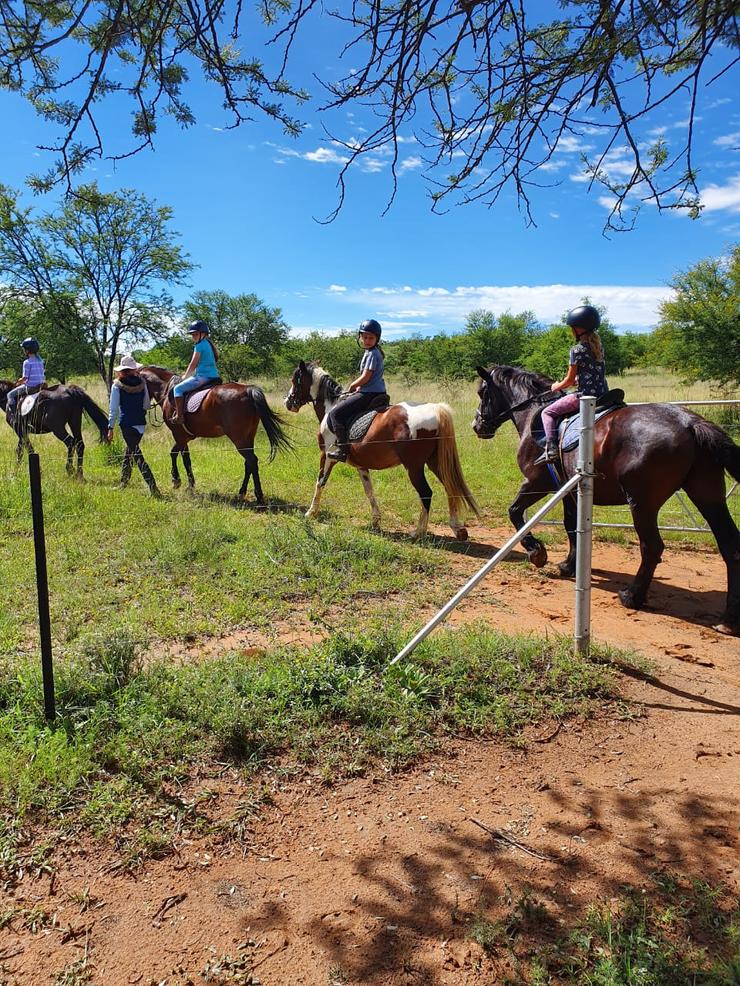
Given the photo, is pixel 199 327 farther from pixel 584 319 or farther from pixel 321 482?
pixel 584 319

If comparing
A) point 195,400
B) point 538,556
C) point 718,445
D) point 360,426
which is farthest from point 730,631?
point 195,400

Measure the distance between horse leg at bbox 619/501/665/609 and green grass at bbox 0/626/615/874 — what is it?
175cm

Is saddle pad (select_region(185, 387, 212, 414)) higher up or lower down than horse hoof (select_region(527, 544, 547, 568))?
higher up

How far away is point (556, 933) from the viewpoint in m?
2.10

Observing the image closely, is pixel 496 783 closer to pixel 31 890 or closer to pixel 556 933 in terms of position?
pixel 556 933

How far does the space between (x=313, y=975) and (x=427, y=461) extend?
611cm

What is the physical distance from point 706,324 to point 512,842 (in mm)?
19677

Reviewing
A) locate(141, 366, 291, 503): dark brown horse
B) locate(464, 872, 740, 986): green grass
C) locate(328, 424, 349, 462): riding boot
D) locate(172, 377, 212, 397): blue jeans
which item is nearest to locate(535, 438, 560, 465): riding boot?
locate(328, 424, 349, 462): riding boot

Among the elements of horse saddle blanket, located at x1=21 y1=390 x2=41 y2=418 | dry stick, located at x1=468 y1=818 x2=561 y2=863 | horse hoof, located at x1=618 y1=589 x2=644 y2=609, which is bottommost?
dry stick, located at x1=468 y1=818 x2=561 y2=863

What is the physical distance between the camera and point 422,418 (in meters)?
7.45

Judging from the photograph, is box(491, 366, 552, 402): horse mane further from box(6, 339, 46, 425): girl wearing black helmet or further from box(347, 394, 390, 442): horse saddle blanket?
box(6, 339, 46, 425): girl wearing black helmet

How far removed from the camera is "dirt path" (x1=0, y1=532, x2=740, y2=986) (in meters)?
2.04

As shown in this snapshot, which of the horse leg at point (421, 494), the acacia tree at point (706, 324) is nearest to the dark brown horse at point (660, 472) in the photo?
the horse leg at point (421, 494)

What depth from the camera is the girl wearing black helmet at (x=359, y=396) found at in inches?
308
